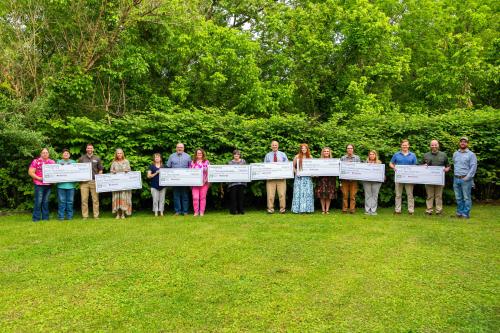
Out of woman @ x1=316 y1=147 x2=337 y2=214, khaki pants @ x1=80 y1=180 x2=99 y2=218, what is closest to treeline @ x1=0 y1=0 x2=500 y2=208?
woman @ x1=316 y1=147 x2=337 y2=214

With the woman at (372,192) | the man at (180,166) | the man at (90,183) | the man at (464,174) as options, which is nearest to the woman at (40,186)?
the man at (90,183)

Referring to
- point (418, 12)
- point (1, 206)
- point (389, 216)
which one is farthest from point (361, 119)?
point (418, 12)

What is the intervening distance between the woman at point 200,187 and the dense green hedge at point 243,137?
0.54 m

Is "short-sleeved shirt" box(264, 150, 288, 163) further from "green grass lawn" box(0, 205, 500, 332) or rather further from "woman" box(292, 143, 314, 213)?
"green grass lawn" box(0, 205, 500, 332)

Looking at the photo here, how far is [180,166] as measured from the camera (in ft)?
36.4

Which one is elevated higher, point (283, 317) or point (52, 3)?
point (52, 3)

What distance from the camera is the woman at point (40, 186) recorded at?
34.2 feet

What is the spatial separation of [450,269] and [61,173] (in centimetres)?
882

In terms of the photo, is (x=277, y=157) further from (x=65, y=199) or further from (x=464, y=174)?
(x=65, y=199)

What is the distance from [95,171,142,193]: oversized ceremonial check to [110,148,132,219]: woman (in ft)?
0.47

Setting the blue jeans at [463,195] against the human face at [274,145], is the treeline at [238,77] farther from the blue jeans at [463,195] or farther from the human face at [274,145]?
the blue jeans at [463,195]

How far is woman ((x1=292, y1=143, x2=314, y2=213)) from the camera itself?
36.6 ft

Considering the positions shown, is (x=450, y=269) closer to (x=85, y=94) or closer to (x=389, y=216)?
(x=389, y=216)

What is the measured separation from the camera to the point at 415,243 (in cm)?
767
